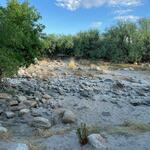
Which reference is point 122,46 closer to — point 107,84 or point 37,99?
point 107,84

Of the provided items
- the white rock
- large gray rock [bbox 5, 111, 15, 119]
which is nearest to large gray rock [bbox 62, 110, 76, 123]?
Result: large gray rock [bbox 5, 111, 15, 119]

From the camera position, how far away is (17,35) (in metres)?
13.8

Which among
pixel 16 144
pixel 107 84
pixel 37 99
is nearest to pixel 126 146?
pixel 16 144

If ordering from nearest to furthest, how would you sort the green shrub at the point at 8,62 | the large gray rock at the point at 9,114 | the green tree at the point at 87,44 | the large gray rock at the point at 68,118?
the large gray rock at the point at 68,118, the large gray rock at the point at 9,114, the green shrub at the point at 8,62, the green tree at the point at 87,44

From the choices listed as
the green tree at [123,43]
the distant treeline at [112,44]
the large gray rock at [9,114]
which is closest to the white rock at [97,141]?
the large gray rock at [9,114]

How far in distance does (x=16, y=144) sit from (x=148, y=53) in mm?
32632

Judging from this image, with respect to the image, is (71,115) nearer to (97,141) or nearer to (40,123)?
(40,123)

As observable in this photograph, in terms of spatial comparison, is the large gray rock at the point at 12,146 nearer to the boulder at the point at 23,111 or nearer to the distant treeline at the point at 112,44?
the boulder at the point at 23,111

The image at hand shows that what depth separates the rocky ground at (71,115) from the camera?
915cm

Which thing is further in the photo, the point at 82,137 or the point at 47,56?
the point at 47,56

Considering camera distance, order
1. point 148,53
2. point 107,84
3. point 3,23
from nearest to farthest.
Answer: point 3,23
point 107,84
point 148,53

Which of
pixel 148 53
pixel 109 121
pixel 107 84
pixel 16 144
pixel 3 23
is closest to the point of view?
pixel 16 144

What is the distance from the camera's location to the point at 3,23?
43.7 feet

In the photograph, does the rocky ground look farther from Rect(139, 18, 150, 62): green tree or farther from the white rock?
Rect(139, 18, 150, 62): green tree
